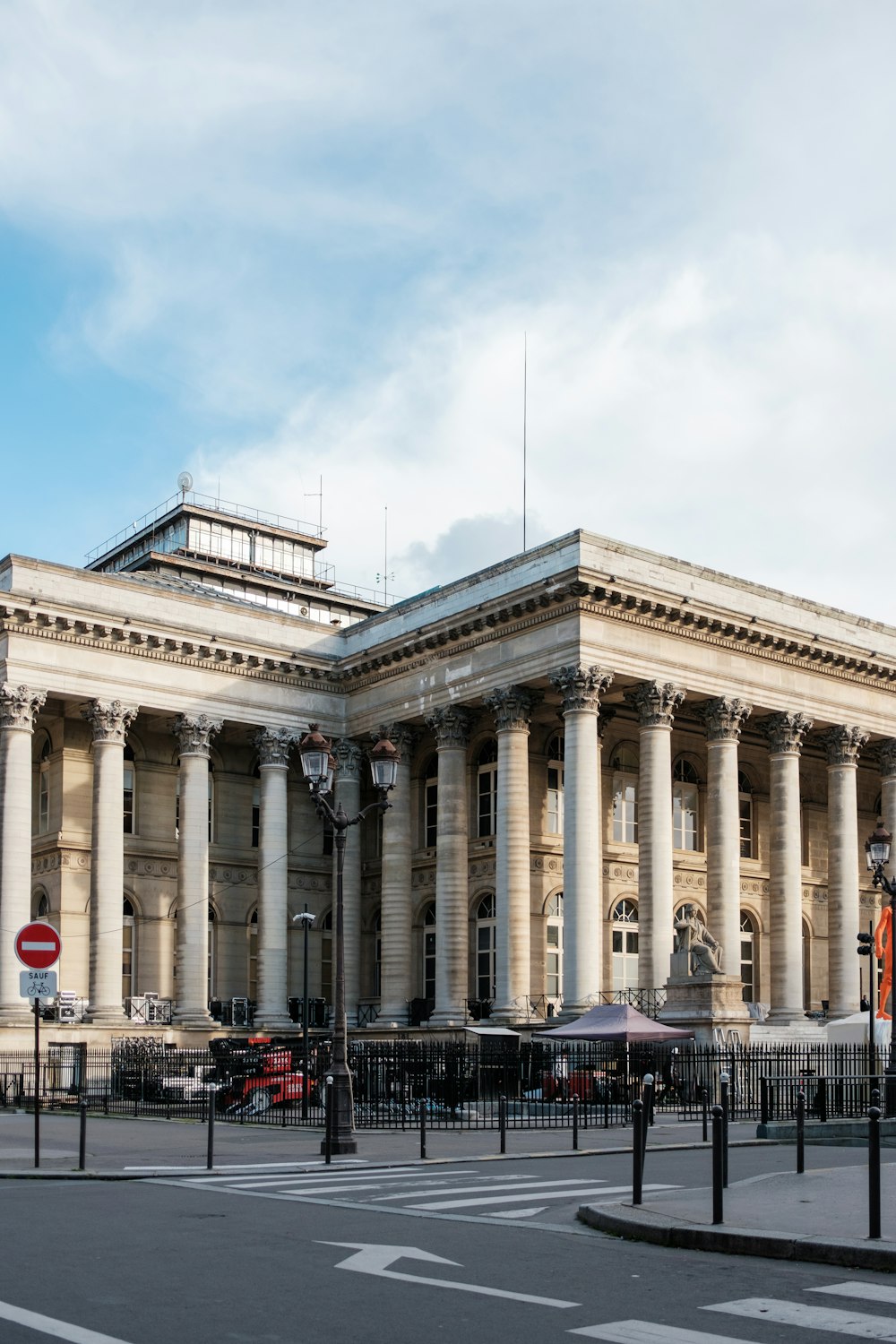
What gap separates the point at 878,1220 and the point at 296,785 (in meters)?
42.3

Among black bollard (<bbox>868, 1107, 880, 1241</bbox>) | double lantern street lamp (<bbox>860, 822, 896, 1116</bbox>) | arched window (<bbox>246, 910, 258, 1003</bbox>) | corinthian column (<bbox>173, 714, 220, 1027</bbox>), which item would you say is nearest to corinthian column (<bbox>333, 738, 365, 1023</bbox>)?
arched window (<bbox>246, 910, 258, 1003</bbox>)

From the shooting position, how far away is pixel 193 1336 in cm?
916

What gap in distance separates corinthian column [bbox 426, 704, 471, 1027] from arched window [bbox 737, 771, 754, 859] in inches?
458

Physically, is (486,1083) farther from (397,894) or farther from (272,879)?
(272,879)

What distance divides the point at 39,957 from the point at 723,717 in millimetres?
28988

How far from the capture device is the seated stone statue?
3975 cm

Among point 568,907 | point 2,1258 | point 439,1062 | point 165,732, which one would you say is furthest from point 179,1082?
point 2,1258

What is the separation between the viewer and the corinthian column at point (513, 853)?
144 feet

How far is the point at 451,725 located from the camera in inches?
1866

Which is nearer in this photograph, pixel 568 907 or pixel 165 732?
pixel 568 907

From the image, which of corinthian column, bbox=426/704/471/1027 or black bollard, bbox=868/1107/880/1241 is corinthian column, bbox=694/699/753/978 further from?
black bollard, bbox=868/1107/880/1241

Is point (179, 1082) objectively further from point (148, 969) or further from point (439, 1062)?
point (148, 969)

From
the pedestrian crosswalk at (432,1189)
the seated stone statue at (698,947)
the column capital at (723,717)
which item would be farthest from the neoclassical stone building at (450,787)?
the pedestrian crosswalk at (432,1189)

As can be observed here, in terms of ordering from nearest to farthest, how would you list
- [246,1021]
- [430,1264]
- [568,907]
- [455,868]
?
[430,1264], [568,907], [455,868], [246,1021]
